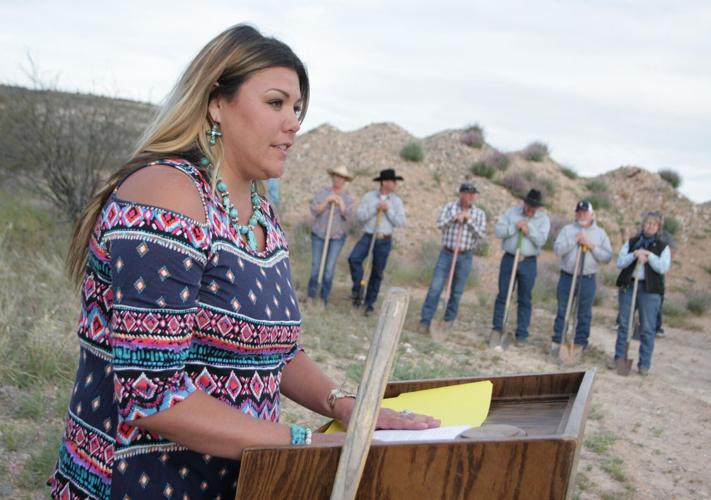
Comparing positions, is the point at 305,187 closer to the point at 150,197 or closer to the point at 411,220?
the point at 411,220

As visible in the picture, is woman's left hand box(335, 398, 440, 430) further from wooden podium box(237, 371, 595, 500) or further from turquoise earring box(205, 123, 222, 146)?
turquoise earring box(205, 123, 222, 146)

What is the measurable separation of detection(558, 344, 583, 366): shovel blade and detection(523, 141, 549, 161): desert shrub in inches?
712

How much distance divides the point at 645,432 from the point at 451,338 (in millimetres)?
3520

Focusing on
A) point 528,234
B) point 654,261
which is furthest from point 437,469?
point 528,234

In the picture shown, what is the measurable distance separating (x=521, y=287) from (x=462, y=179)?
14.0 m

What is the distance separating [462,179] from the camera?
24.1 m

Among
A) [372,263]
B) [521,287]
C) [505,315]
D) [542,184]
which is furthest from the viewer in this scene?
[542,184]

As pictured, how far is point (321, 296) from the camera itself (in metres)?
11.0

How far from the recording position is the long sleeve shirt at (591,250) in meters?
9.84

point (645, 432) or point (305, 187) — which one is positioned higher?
point (305, 187)

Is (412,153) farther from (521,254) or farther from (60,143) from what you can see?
(60,143)

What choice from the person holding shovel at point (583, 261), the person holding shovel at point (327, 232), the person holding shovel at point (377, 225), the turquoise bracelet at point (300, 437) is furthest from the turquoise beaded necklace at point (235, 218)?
the person holding shovel at point (377, 225)

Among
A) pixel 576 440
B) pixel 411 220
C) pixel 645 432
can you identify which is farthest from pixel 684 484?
pixel 411 220

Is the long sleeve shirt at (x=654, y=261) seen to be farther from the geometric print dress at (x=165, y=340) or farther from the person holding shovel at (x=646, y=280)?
the geometric print dress at (x=165, y=340)
